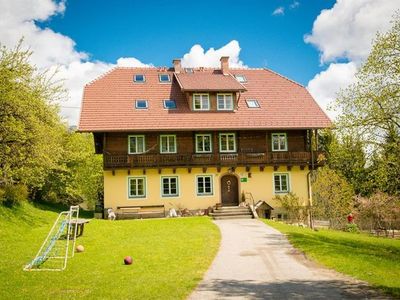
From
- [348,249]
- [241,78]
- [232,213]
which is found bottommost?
[348,249]

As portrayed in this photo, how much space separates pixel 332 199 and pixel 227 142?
10006 mm

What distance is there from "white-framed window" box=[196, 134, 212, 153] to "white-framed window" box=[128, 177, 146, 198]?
4.44 metres

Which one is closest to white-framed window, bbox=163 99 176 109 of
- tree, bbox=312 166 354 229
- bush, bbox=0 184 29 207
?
bush, bbox=0 184 29 207

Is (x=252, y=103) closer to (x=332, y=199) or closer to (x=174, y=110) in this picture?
(x=174, y=110)

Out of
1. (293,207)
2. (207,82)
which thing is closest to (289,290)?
(293,207)

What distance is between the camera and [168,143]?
29688 millimetres

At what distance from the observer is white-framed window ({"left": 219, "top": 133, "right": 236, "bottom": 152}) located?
30.3 metres

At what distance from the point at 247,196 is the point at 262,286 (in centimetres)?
1981

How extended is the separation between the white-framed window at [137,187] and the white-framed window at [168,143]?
250 cm

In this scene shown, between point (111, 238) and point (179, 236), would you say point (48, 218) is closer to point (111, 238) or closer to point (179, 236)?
point (111, 238)

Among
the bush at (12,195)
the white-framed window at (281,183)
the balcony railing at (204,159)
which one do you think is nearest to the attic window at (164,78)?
the balcony railing at (204,159)

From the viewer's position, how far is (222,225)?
23.9 m

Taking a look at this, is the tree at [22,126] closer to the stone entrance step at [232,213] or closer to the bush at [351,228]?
the stone entrance step at [232,213]

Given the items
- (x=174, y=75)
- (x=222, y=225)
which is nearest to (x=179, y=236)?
(x=222, y=225)
